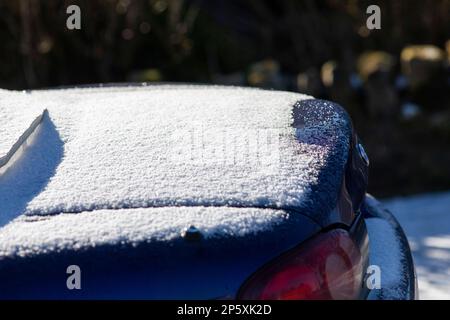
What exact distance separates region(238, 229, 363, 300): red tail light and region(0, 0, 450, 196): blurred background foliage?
3.73 m

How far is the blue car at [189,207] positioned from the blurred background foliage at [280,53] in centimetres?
336

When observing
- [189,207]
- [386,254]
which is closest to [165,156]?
[189,207]

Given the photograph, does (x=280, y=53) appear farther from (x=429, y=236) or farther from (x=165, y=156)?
(x=165, y=156)

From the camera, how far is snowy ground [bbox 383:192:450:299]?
389 cm

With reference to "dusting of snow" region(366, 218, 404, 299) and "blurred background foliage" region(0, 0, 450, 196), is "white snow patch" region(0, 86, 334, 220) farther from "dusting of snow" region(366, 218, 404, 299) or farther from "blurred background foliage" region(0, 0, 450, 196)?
"blurred background foliage" region(0, 0, 450, 196)

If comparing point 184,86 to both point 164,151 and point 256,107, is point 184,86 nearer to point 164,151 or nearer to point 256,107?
point 256,107

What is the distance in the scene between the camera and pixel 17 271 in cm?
175

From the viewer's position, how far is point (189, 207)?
6.15 feet

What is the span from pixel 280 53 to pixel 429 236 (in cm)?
334

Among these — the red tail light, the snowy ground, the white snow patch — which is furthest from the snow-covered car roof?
the snowy ground

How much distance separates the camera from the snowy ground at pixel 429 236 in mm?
3890

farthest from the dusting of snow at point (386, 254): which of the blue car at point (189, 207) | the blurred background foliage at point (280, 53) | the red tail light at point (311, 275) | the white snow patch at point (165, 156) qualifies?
the blurred background foliage at point (280, 53)

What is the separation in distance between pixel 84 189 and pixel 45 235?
0.67ft
